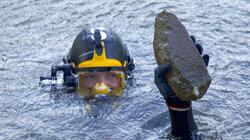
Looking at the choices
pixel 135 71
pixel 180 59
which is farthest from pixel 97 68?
pixel 180 59

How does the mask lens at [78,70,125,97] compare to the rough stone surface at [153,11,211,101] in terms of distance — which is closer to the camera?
the rough stone surface at [153,11,211,101]

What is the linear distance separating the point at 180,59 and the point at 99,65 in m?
2.74

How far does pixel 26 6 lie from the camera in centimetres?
1347

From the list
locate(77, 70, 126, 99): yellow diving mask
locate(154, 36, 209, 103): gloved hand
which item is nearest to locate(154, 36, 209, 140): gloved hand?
locate(154, 36, 209, 103): gloved hand

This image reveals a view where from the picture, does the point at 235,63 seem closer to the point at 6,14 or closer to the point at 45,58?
the point at 45,58

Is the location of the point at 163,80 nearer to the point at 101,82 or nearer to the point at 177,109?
the point at 177,109

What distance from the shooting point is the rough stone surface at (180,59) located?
177 inches

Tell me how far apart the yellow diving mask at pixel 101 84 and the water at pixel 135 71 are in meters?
0.24

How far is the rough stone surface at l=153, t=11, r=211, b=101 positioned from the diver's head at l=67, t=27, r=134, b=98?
2224 millimetres

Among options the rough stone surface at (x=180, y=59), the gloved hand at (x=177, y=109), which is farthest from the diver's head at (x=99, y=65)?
the gloved hand at (x=177, y=109)

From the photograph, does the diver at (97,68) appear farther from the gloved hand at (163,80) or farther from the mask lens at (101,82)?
the gloved hand at (163,80)

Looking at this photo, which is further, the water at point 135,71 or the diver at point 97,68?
the diver at point 97,68

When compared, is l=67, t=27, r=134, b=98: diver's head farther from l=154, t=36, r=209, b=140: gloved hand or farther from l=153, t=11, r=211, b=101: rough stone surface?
l=154, t=36, r=209, b=140: gloved hand

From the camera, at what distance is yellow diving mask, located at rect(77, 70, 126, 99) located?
7.25 m
